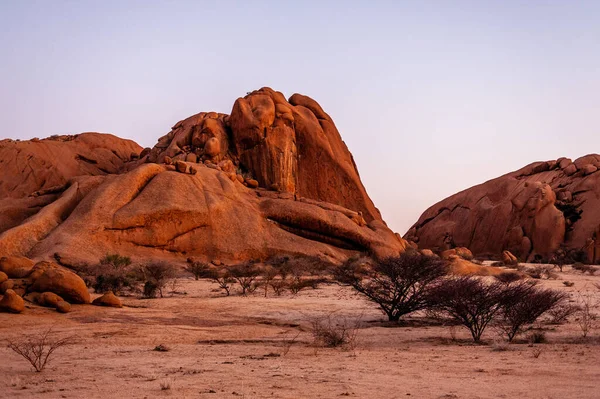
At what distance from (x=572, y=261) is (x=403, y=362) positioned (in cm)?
4380

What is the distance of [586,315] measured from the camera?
61.3 feet

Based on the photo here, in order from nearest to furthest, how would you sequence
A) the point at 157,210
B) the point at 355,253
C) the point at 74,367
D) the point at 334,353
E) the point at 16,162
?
the point at 74,367 < the point at 334,353 < the point at 157,210 < the point at 355,253 < the point at 16,162

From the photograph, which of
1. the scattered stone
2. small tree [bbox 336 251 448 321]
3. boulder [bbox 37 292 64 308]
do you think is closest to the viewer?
small tree [bbox 336 251 448 321]

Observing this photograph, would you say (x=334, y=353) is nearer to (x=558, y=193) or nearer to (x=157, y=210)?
(x=157, y=210)

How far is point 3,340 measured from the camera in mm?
15000

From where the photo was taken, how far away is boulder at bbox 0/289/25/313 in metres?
18.1

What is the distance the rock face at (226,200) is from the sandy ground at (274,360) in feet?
54.2

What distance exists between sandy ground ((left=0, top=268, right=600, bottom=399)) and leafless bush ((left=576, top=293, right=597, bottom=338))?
0.25 metres

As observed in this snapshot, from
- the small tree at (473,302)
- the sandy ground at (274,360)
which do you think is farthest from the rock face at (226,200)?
the small tree at (473,302)

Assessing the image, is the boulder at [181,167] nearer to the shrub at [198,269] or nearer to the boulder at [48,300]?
the shrub at [198,269]

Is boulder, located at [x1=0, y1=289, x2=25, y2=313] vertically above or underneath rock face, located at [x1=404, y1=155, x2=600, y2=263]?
underneath

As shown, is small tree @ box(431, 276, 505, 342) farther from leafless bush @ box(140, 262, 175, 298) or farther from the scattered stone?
the scattered stone

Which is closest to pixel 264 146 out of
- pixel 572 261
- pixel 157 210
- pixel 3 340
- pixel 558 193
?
pixel 157 210

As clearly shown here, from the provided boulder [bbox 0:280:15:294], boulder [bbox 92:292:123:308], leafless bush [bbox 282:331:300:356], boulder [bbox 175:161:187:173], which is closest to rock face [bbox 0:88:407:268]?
boulder [bbox 175:161:187:173]
